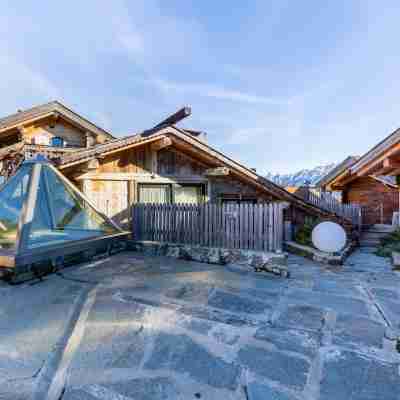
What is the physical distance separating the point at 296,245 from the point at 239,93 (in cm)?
913

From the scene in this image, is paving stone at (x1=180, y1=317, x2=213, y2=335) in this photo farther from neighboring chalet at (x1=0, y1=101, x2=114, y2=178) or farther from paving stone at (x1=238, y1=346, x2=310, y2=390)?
neighboring chalet at (x1=0, y1=101, x2=114, y2=178)

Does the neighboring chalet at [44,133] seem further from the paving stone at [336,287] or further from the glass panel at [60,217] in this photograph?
the paving stone at [336,287]

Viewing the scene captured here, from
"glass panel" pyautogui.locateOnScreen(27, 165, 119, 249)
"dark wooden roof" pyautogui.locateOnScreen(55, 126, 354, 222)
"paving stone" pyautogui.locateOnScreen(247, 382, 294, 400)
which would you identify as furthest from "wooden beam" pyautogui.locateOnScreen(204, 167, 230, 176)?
"paving stone" pyautogui.locateOnScreen(247, 382, 294, 400)

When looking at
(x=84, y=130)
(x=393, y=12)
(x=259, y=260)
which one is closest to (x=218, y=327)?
(x=259, y=260)

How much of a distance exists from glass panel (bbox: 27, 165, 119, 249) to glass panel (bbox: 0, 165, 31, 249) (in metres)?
0.26

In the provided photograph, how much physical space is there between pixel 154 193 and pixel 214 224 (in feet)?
9.73

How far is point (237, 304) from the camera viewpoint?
3.64 m

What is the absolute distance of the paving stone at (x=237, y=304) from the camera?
11.4ft

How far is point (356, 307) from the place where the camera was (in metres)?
3.64

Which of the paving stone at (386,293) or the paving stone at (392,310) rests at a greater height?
the paving stone at (392,310)

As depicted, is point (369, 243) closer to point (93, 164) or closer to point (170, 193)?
point (170, 193)

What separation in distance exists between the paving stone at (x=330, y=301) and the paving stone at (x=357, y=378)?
122 centimetres

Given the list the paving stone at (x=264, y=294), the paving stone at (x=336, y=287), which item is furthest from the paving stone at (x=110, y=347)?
the paving stone at (x=336, y=287)

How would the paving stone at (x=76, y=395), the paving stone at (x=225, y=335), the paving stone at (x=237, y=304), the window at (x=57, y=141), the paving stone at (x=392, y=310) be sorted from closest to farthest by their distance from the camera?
the paving stone at (x=76, y=395), the paving stone at (x=225, y=335), the paving stone at (x=392, y=310), the paving stone at (x=237, y=304), the window at (x=57, y=141)
